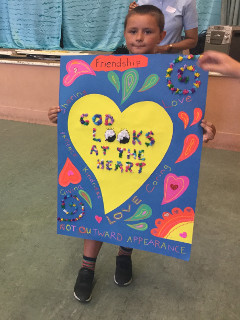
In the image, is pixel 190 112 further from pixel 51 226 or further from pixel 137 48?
pixel 51 226

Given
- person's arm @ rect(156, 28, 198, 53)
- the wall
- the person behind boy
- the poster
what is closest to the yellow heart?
the poster

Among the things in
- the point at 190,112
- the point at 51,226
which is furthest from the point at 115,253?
the point at 190,112

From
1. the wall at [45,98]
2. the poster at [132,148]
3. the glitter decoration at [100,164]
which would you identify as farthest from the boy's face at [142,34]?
the wall at [45,98]

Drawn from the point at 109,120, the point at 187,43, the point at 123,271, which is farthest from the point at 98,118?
the point at 187,43

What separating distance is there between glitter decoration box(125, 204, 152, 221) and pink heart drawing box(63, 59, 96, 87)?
438 millimetres

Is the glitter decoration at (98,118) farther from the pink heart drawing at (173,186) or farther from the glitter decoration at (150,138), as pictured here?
the pink heart drawing at (173,186)

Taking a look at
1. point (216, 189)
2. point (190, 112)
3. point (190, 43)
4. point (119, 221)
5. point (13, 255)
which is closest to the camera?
point (190, 112)

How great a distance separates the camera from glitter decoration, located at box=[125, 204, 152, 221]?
0.99 m

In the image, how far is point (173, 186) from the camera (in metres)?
0.95

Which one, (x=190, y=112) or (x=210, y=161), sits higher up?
(x=190, y=112)

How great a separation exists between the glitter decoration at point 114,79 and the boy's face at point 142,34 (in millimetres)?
183

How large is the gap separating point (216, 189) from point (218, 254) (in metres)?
0.61

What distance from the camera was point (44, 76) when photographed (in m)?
2.94

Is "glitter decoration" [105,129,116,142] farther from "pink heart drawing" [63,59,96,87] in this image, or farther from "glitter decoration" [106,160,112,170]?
"pink heart drawing" [63,59,96,87]
